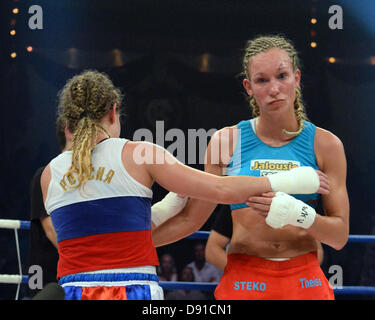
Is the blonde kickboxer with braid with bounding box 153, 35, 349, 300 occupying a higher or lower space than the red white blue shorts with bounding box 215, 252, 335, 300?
higher

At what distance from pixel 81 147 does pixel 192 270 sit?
3395 mm

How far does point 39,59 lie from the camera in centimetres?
516

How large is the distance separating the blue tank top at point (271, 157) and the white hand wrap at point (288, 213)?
0.18 meters

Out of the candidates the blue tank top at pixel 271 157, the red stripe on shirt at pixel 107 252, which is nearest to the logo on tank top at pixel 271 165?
the blue tank top at pixel 271 157

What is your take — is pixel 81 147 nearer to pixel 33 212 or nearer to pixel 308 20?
pixel 33 212

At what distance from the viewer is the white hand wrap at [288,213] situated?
176 cm

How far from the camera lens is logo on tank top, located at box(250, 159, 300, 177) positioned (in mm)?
2000

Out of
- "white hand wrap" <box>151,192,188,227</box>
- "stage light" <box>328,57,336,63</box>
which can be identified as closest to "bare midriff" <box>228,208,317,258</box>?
"white hand wrap" <box>151,192,188,227</box>

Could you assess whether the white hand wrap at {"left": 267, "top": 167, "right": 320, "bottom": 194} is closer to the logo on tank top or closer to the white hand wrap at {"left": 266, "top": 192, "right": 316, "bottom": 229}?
the white hand wrap at {"left": 266, "top": 192, "right": 316, "bottom": 229}

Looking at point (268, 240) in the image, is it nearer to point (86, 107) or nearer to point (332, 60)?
point (86, 107)

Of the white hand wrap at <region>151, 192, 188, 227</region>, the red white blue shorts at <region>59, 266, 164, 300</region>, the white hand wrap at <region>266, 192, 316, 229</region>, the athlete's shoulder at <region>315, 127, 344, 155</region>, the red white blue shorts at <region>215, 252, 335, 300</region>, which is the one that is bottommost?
the red white blue shorts at <region>215, 252, 335, 300</region>

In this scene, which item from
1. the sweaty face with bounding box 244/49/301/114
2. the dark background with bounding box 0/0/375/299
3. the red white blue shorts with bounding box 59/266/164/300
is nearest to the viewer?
the red white blue shorts with bounding box 59/266/164/300

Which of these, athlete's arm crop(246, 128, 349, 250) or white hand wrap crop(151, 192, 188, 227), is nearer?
athlete's arm crop(246, 128, 349, 250)
